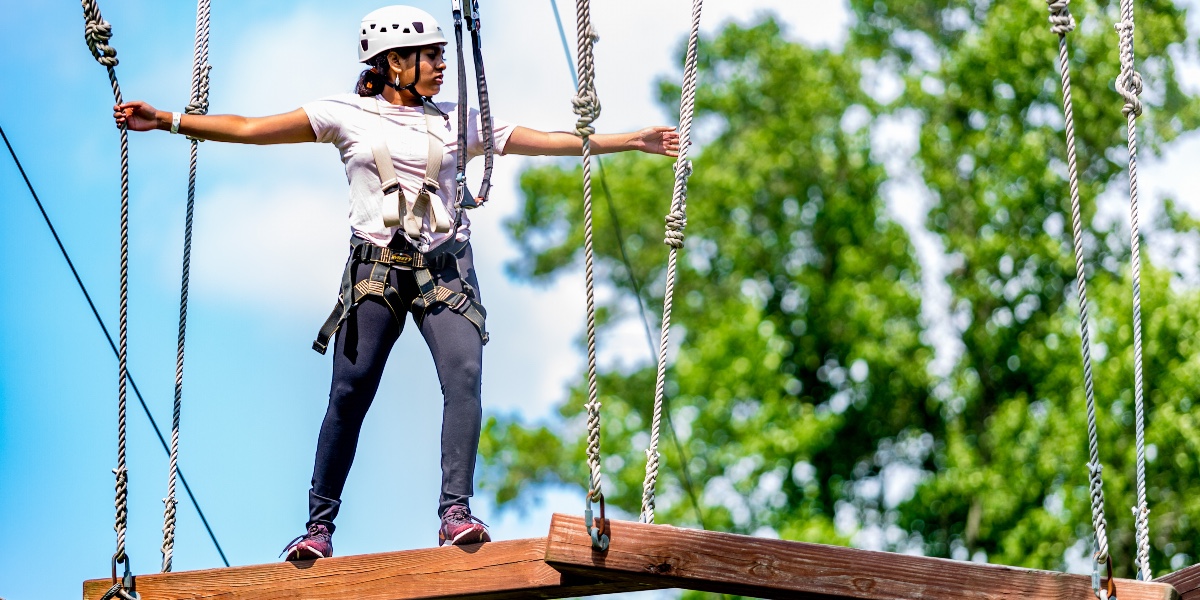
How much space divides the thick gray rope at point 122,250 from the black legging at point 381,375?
17.4 inches

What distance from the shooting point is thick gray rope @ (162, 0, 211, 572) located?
4035 mm

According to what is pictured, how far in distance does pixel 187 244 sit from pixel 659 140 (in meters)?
1.26

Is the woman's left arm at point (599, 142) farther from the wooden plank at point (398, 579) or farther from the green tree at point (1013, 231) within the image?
the green tree at point (1013, 231)

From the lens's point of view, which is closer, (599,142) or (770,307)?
(599,142)

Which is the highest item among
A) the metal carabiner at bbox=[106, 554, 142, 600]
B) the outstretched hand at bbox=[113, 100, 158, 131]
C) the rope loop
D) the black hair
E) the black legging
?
the rope loop

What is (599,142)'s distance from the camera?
154 inches

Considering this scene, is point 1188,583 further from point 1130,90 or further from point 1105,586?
point 1130,90

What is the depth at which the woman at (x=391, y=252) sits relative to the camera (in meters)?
3.75

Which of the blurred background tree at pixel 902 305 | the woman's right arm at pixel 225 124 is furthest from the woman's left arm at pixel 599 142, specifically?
the blurred background tree at pixel 902 305

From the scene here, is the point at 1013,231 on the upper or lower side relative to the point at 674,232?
upper

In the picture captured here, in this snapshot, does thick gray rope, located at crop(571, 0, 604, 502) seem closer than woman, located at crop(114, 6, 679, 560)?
Yes

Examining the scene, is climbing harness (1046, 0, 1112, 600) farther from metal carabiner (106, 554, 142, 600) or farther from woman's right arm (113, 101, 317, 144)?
metal carabiner (106, 554, 142, 600)

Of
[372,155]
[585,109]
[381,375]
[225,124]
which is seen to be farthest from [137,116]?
[585,109]

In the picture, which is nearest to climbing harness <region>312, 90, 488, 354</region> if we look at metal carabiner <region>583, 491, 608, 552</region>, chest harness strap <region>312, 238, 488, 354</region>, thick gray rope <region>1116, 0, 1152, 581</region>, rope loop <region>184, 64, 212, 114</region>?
chest harness strap <region>312, 238, 488, 354</region>
